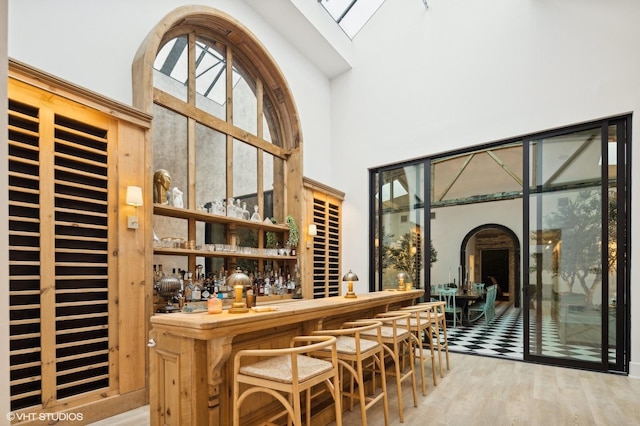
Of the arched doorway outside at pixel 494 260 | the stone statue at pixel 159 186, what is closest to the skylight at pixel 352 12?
the stone statue at pixel 159 186

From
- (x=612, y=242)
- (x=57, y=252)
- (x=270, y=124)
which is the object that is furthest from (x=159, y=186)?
(x=612, y=242)

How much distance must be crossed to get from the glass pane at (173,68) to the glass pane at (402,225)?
11.4ft

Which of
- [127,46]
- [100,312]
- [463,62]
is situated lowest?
[100,312]

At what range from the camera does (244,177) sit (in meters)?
5.12

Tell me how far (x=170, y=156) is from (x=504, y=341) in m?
5.63

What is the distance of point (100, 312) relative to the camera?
3123 millimetres

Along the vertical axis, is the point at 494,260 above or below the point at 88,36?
below

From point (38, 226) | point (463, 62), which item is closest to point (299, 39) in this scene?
point (463, 62)

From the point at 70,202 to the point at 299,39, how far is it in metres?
4.31

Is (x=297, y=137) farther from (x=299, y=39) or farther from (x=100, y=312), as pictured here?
(x=100, y=312)

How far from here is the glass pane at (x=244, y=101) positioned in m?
5.12

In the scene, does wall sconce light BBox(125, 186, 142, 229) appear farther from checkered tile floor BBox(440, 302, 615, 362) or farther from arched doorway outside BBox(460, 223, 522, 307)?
arched doorway outside BBox(460, 223, 522, 307)

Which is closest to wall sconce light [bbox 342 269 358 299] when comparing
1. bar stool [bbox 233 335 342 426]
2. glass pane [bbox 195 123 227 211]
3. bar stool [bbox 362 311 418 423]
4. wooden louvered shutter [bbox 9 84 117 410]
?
bar stool [bbox 362 311 418 423]

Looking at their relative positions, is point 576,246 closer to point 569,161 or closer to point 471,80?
point 569,161
